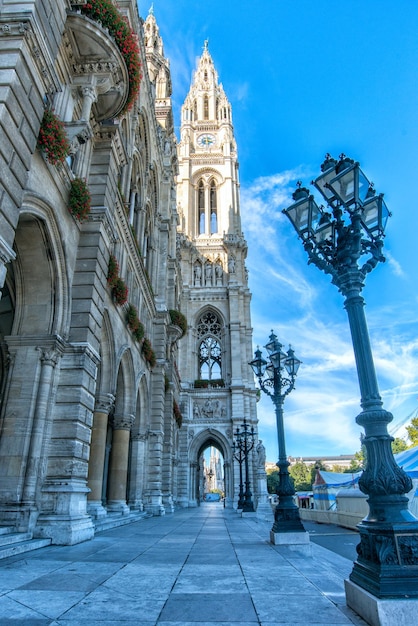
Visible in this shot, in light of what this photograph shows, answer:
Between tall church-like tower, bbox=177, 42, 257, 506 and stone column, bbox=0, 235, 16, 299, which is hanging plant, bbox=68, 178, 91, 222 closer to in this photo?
stone column, bbox=0, 235, 16, 299

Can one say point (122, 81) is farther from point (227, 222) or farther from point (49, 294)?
point (227, 222)

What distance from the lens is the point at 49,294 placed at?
9.47m

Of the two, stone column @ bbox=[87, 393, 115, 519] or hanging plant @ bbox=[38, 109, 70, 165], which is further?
stone column @ bbox=[87, 393, 115, 519]

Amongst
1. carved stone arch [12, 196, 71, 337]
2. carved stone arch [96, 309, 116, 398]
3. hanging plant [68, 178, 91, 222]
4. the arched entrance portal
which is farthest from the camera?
the arched entrance portal

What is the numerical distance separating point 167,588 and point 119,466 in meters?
11.3

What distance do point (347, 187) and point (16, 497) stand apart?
802 centimetres

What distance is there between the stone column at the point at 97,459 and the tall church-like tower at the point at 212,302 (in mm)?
25777

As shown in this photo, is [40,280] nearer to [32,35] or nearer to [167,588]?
[32,35]

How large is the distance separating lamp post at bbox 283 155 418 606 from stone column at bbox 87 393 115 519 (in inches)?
363

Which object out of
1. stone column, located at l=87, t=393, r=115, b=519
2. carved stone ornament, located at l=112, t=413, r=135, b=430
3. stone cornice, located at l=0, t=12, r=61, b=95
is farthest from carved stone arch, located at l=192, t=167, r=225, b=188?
stone cornice, located at l=0, t=12, r=61, b=95

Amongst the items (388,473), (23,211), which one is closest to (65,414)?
(23,211)

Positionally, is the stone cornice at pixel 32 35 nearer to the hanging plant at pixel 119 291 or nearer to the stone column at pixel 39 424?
the stone column at pixel 39 424

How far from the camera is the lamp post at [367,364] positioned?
12.3 ft

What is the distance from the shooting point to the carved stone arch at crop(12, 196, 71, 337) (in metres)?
9.07
